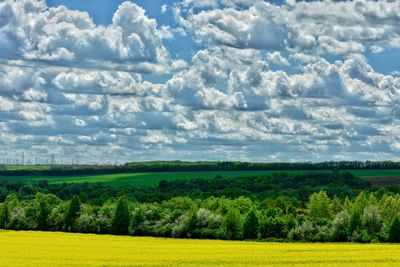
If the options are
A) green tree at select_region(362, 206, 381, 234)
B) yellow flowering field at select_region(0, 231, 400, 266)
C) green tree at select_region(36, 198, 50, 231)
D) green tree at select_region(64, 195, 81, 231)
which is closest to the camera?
yellow flowering field at select_region(0, 231, 400, 266)

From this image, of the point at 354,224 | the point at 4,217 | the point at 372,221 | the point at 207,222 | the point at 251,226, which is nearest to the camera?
the point at 354,224

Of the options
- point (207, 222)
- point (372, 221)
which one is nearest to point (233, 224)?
point (207, 222)

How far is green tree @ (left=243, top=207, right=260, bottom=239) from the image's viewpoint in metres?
113

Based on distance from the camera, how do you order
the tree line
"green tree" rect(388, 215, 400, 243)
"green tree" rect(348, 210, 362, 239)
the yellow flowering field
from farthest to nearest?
the tree line → "green tree" rect(348, 210, 362, 239) → "green tree" rect(388, 215, 400, 243) → the yellow flowering field

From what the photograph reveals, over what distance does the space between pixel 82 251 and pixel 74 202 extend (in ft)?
193

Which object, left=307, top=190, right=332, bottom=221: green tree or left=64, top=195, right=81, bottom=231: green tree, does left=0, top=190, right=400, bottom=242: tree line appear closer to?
left=64, top=195, right=81, bottom=231: green tree

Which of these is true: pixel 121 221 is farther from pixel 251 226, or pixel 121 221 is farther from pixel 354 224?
pixel 354 224

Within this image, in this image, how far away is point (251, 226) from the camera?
114125 millimetres

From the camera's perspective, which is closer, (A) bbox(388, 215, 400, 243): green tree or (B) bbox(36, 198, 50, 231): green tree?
(A) bbox(388, 215, 400, 243): green tree

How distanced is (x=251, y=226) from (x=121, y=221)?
21.3m

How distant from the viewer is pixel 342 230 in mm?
109000

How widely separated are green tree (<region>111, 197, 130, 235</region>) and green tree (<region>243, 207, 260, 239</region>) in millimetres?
19761

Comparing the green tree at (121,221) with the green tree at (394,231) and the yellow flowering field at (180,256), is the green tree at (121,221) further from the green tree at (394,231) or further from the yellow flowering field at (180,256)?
the green tree at (394,231)

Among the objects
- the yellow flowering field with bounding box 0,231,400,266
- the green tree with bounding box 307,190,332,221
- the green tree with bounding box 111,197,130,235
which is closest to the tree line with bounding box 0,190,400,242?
the green tree with bounding box 111,197,130,235
